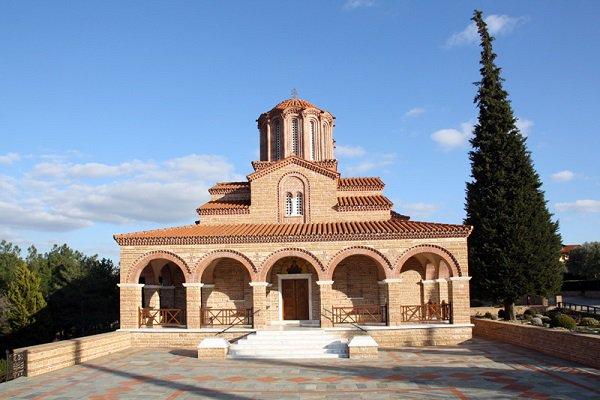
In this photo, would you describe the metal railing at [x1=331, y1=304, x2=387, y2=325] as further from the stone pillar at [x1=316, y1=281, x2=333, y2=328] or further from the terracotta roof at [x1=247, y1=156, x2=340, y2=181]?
the terracotta roof at [x1=247, y1=156, x2=340, y2=181]

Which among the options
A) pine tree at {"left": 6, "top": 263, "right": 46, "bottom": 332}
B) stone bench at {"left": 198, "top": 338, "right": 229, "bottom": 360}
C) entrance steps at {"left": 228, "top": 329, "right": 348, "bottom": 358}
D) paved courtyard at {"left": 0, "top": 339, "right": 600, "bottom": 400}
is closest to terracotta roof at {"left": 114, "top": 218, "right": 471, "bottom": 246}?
entrance steps at {"left": 228, "top": 329, "right": 348, "bottom": 358}

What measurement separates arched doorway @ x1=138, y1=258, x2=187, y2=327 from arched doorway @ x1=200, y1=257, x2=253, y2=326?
4.05 feet

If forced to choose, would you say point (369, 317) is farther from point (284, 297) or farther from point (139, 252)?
point (139, 252)

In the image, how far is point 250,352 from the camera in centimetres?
1808

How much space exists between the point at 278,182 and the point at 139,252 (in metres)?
6.88

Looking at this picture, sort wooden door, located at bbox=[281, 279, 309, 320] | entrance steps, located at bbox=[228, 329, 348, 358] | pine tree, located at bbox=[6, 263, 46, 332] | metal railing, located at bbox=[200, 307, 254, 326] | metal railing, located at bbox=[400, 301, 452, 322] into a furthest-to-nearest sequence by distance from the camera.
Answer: pine tree, located at bbox=[6, 263, 46, 332] → wooden door, located at bbox=[281, 279, 309, 320] → metal railing, located at bbox=[200, 307, 254, 326] → metal railing, located at bbox=[400, 301, 452, 322] → entrance steps, located at bbox=[228, 329, 348, 358]

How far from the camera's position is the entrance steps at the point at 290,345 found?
17750mm

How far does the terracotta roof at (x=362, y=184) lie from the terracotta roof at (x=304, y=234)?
394 centimetres

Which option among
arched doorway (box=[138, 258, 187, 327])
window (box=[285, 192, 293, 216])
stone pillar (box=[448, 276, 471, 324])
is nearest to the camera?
stone pillar (box=[448, 276, 471, 324])

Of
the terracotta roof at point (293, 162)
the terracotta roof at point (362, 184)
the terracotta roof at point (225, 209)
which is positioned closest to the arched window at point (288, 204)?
the terracotta roof at point (293, 162)

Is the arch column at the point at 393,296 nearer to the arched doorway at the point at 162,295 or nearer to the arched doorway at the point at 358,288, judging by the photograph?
the arched doorway at the point at 358,288

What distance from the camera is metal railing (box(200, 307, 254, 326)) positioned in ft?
71.5

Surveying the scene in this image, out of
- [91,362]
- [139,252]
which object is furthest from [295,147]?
[91,362]

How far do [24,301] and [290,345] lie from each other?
77.7 ft
